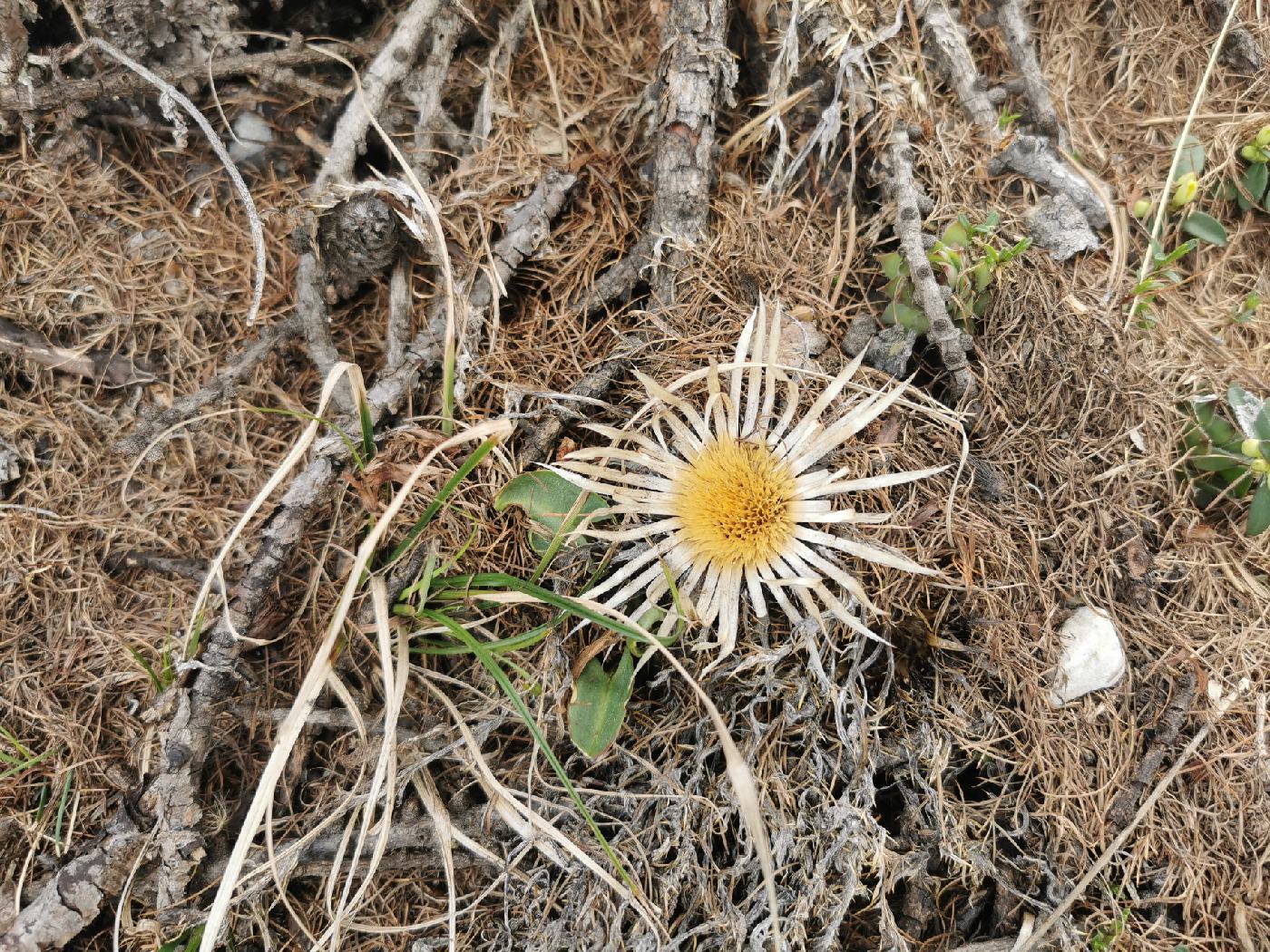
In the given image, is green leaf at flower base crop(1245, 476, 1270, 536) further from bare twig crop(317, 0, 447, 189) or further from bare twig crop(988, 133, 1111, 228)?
bare twig crop(317, 0, 447, 189)

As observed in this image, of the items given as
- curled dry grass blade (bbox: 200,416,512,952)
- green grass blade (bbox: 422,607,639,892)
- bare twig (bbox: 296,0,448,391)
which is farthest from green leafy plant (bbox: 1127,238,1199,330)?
bare twig (bbox: 296,0,448,391)

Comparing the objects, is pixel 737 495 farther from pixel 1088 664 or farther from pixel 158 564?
pixel 158 564

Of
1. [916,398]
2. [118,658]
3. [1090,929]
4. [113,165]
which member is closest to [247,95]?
[113,165]

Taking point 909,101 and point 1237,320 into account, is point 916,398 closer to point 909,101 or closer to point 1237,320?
point 909,101

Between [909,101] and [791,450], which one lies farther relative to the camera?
[909,101]

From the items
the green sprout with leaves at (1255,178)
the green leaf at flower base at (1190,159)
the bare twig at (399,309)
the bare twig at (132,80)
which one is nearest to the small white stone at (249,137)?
the bare twig at (132,80)

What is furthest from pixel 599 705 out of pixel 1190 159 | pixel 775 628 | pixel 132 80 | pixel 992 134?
pixel 1190 159
